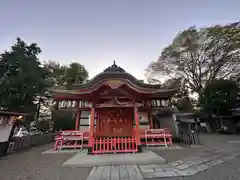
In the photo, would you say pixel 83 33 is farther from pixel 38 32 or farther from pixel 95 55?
pixel 38 32

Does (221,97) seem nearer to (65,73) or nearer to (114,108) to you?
(114,108)

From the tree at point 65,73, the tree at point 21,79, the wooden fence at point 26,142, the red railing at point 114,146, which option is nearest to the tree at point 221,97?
the red railing at point 114,146

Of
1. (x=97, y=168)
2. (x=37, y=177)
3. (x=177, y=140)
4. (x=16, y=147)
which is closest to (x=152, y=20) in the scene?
(x=177, y=140)

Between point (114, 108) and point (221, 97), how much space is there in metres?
14.6

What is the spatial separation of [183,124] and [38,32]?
45.6 feet

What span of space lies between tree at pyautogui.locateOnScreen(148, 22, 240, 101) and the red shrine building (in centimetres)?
1045

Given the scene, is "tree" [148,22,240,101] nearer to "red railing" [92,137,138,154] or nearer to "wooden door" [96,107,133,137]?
"wooden door" [96,107,133,137]

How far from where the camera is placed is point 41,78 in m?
15.2

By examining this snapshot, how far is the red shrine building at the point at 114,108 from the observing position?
529 centimetres

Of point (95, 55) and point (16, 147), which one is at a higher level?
point (95, 55)

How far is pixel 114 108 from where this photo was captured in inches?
267

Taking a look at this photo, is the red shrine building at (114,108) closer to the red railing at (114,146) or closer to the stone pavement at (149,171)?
the red railing at (114,146)

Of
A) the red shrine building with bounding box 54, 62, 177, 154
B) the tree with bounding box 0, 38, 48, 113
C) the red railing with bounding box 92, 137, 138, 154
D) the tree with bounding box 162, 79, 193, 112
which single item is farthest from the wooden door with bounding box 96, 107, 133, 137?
the tree with bounding box 162, 79, 193, 112

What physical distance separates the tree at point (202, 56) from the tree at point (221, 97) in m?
0.89
